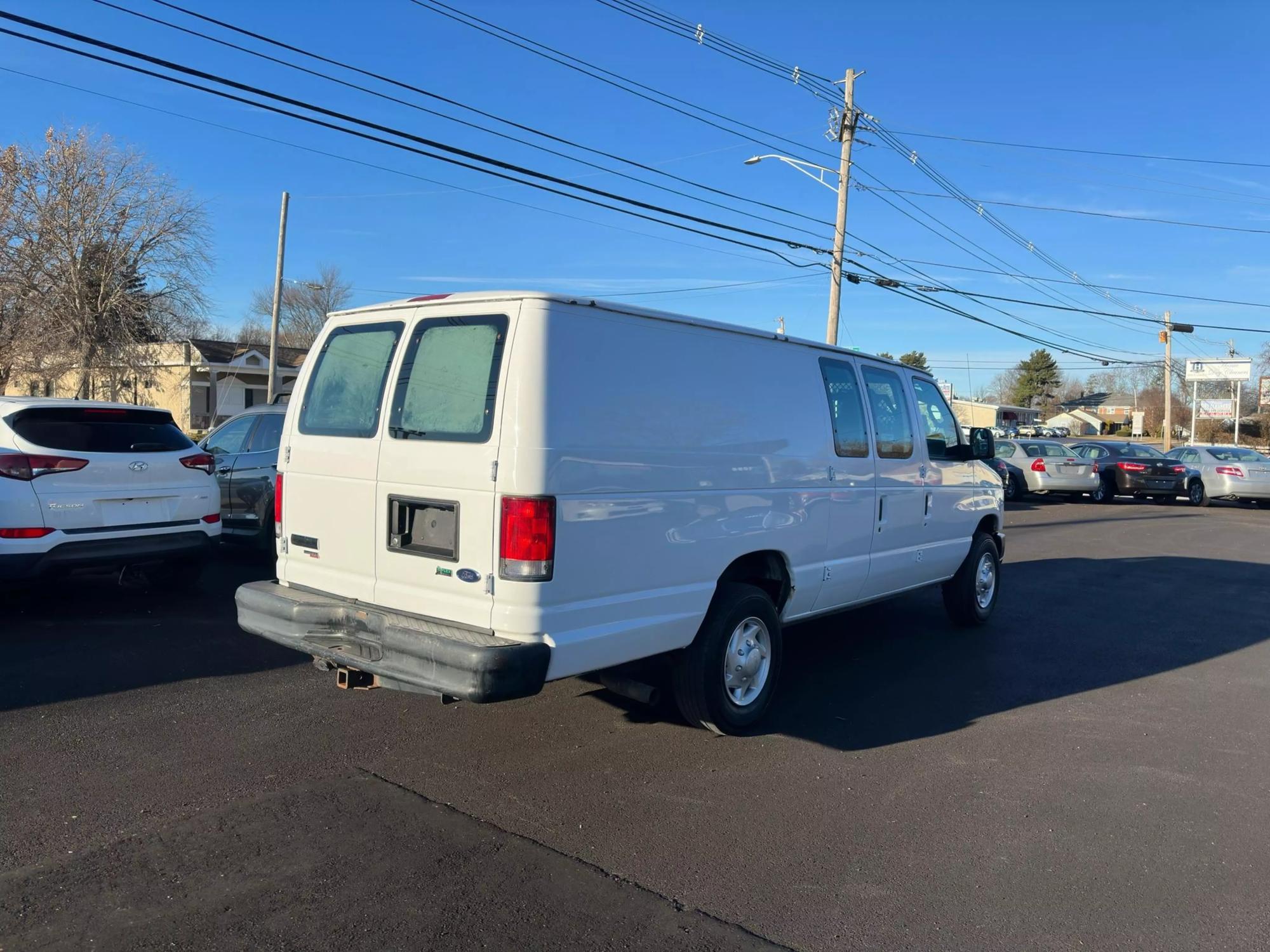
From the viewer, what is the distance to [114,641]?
6.78 m

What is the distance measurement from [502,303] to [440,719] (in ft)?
8.03

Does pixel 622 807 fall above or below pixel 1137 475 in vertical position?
below

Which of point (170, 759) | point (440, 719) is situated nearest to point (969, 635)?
point (440, 719)

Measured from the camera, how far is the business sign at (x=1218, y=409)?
58.9 meters

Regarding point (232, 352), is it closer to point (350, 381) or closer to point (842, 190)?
point (842, 190)

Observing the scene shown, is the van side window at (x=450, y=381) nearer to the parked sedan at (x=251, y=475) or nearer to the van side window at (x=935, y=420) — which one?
the van side window at (x=935, y=420)

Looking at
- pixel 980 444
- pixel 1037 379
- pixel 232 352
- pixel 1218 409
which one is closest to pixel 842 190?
pixel 980 444

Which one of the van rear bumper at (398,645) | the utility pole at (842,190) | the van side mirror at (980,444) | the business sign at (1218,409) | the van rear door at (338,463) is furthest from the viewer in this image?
the business sign at (1218,409)

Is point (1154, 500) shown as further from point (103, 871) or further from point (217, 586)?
point (103, 871)

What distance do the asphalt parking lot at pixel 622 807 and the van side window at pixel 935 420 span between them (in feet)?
5.21

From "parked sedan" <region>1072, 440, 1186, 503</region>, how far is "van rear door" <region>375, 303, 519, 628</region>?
21767 millimetres

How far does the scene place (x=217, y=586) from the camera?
8945 mm

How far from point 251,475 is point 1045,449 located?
19261 mm

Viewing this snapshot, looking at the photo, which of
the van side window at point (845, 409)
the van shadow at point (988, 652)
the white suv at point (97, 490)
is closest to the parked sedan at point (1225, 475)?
the van shadow at point (988, 652)
